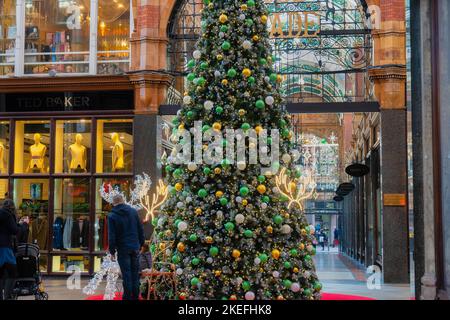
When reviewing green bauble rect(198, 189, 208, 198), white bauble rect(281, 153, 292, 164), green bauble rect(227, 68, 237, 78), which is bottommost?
green bauble rect(198, 189, 208, 198)

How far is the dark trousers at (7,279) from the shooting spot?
10148 millimetres

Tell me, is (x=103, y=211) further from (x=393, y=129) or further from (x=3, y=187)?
(x=393, y=129)

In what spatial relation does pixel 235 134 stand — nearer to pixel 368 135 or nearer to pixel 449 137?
pixel 449 137

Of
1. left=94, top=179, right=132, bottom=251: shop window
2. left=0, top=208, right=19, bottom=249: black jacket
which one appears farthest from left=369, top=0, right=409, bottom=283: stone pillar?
left=0, top=208, right=19, bottom=249: black jacket

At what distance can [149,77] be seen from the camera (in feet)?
58.2

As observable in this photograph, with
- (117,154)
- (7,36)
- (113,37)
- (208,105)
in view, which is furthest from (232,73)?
(7,36)

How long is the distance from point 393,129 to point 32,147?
9.51m

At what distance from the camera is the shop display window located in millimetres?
17953

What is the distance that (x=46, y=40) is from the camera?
62.4ft

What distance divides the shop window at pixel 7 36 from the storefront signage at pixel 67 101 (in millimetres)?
876

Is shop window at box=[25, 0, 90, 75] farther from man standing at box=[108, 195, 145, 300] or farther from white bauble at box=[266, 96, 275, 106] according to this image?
white bauble at box=[266, 96, 275, 106]

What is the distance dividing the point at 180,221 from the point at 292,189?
174cm

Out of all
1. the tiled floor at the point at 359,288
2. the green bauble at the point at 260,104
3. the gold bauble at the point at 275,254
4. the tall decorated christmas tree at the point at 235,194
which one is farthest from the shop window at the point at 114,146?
the gold bauble at the point at 275,254

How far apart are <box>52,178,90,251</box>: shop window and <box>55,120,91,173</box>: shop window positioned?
35 cm
